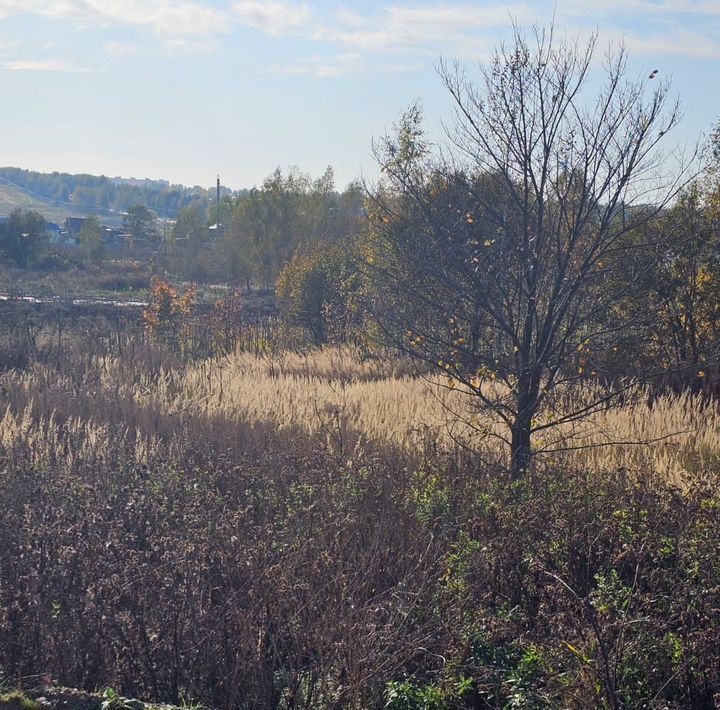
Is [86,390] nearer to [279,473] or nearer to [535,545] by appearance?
[279,473]

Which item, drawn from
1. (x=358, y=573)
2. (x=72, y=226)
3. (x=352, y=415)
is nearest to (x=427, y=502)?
(x=358, y=573)

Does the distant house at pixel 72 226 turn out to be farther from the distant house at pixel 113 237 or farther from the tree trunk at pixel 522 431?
the tree trunk at pixel 522 431

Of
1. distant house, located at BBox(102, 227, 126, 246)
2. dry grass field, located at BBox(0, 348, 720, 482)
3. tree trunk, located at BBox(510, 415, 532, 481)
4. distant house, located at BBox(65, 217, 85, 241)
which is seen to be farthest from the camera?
distant house, located at BBox(65, 217, 85, 241)

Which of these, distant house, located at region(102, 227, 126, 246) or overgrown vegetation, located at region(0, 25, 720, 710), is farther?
distant house, located at region(102, 227, 126, 246)

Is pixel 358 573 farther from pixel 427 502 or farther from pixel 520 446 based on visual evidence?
pixel 520 446

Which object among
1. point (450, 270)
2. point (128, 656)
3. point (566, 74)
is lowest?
point (128, 656)

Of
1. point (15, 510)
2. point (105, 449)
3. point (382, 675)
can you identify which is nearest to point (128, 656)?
point (382, 675)

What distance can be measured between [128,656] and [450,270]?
15.8ft

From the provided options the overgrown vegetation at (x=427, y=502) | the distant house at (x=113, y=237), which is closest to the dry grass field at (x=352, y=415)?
the overgrown vegetation at (x=427, y=502)

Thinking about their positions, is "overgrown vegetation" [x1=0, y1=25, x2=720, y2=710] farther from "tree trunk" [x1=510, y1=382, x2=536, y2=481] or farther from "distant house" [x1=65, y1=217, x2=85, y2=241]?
"distant house" [x1=65, y1=217, x2=85, y2=241]

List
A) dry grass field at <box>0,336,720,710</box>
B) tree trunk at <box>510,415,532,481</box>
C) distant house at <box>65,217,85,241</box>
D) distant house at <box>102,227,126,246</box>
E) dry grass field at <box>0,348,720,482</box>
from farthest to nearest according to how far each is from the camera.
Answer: distant house at <box>65,217,85,241</box>, distant house at <box>102,227,126,246</box>, dry grass field at <box>0,348,720,482</box>, tree trunk at <box>510,415,532,481</box>, dry grass field at <box>0,336,720,710</box>

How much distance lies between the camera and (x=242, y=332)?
23766 mm

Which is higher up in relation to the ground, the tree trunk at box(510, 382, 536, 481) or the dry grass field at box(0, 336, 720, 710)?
the tree trunk at box(510, 382, 536, 481)

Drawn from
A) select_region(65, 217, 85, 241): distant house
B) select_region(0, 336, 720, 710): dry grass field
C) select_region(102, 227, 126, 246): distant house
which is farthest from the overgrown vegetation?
select_region(65, 217, 85, 241): distant house
